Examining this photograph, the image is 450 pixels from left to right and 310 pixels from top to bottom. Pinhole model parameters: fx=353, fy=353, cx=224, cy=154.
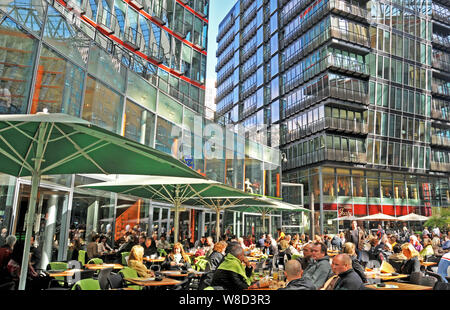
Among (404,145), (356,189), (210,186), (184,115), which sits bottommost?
(210,186)

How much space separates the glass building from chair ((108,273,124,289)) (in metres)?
4.32

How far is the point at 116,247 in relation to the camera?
14.2 metres

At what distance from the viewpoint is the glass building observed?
9188 mm

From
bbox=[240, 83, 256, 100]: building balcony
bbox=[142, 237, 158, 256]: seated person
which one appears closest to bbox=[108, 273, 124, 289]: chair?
bbox=[142, 237, 158, 256]: seated person

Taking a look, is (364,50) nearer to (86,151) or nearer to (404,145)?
(404,145)

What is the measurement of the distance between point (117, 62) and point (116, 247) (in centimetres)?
737

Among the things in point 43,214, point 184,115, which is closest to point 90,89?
point 43,214

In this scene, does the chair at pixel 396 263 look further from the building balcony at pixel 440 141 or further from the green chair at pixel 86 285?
the building balcony at pixel 440 141

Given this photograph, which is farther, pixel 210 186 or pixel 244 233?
pixel 244 233

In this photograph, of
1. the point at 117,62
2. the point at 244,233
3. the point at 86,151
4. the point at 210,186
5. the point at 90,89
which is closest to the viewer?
the point at 86,151

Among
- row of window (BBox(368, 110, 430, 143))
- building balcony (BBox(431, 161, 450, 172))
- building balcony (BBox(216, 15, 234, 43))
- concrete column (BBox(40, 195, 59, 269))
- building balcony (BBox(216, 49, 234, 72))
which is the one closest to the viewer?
concrete column (BBox(40, 195, 59, 269))

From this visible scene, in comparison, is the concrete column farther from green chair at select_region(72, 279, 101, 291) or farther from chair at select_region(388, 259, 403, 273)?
chair at select_region(388, 259, 403, 273)

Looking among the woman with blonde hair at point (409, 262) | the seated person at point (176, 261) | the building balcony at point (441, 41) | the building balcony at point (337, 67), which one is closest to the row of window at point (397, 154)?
the building balcony at point (337, 67)

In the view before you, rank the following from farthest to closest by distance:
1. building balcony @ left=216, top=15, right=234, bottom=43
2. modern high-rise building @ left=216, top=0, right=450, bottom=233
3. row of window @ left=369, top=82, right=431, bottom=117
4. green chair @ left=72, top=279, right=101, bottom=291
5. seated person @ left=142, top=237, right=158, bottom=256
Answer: building balcony @ left=216, top=15, right=234, bottom=43
row of window @ left=369, top=82, right=431, bottom=117
modern high-rise building @ left=216, top=0, right=450, bottom=233
seated person @ left=142, top=237, right=158, bottom=256
green chair @ left=72, top=279, right=101, bottom=291
